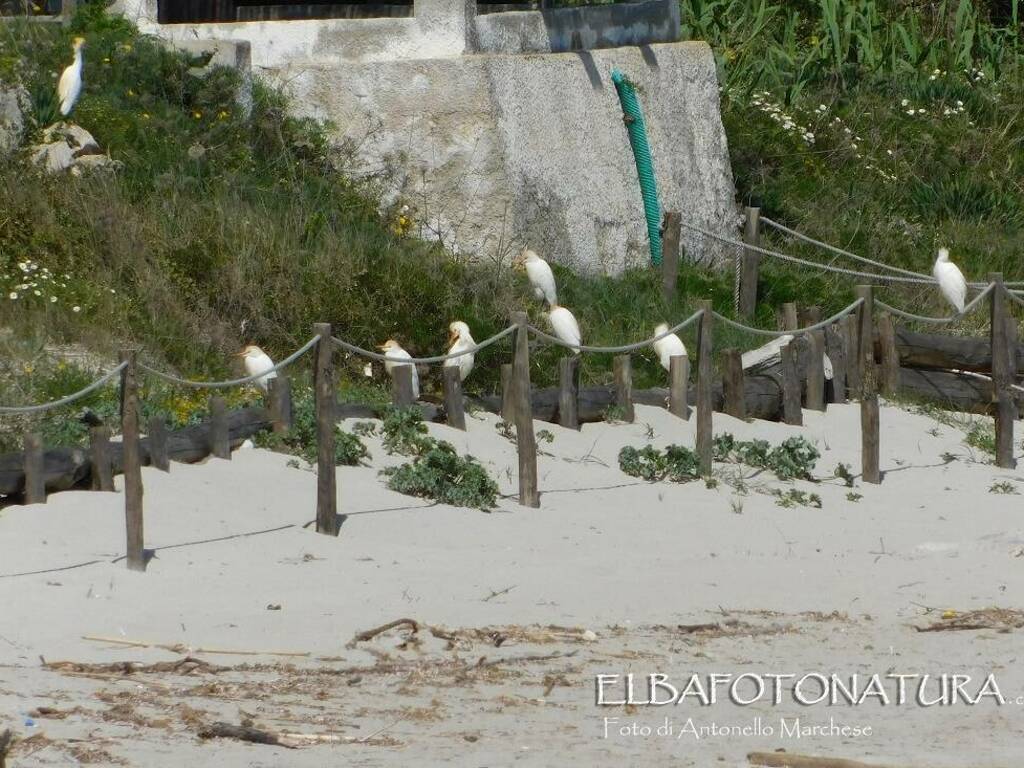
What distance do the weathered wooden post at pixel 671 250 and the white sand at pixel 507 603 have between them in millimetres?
3513

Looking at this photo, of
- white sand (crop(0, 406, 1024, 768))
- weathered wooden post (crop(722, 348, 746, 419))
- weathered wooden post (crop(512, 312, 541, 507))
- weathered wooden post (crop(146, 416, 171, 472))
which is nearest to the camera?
white sand (crop(0, 406, 1024, 768))

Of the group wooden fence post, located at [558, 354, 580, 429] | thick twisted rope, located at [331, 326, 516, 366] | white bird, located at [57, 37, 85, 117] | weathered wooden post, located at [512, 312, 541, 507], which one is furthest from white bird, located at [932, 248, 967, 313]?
white bird, located at [57, 37, 85, 117]

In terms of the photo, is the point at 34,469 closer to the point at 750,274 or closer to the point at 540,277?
the point at 540,277

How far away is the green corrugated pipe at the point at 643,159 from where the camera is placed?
54.1 feet

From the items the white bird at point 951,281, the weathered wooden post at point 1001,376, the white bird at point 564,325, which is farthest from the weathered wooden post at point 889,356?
the white bird at point 564,325

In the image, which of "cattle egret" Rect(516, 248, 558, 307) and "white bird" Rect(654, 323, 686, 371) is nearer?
"white bird" Rect(654, 323, 686, 371)

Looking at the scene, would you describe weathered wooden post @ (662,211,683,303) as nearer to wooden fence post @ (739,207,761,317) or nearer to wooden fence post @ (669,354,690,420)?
wooden fence post @ (739,207,761,317)

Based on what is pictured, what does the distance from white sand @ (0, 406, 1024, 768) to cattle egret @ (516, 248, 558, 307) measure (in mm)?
2056

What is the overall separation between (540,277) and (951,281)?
3.37m

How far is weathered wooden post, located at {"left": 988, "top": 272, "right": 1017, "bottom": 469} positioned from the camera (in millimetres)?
12602

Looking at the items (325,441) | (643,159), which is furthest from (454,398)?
(643,159)

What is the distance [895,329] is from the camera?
560 inches

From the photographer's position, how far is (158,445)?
966cm

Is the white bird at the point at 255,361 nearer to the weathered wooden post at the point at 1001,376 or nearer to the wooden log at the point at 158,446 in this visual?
the wooden log at the point at 158,446
